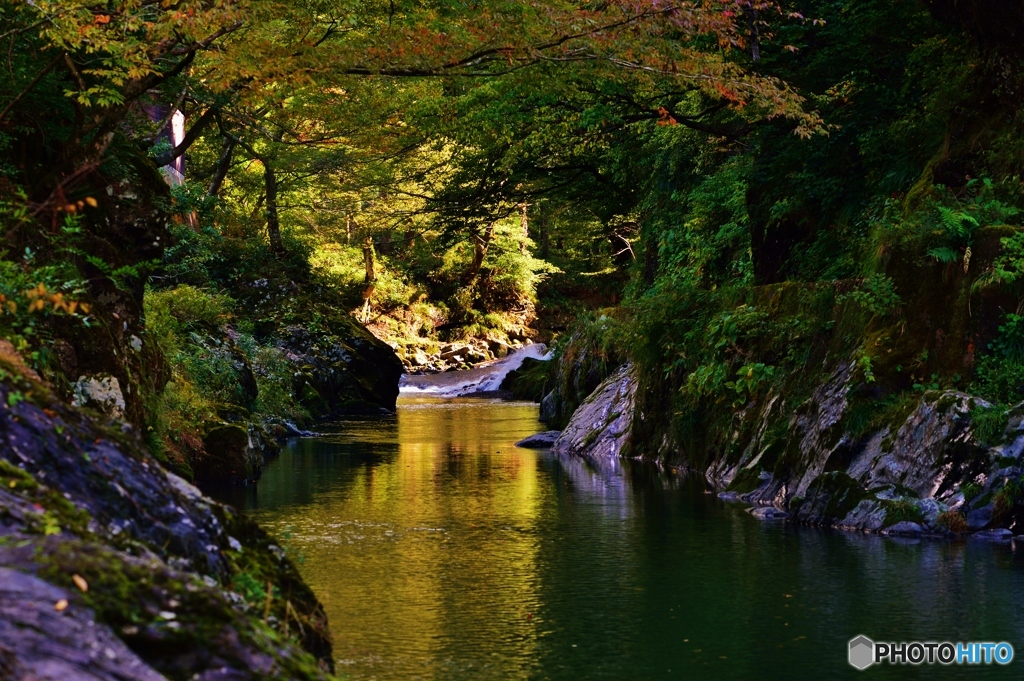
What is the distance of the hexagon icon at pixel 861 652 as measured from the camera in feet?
24.1

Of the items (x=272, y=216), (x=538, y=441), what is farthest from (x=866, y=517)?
(x=272, y=216)

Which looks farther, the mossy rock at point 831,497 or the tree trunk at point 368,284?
the tree trunk at point 368,284

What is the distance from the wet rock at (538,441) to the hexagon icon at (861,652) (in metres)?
13.9

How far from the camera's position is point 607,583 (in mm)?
9797

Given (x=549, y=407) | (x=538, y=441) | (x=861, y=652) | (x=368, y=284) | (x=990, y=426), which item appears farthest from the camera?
(x=368, y=284)

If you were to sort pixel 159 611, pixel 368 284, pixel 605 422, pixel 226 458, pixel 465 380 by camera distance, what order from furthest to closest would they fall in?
pixel 368 284, pixel 465 380, pixel 605 422, pixel 226 458, pixel 159 611

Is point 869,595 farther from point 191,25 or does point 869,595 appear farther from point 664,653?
point 191,25

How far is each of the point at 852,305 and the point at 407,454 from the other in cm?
844

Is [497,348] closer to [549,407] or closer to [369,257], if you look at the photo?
[369,257]

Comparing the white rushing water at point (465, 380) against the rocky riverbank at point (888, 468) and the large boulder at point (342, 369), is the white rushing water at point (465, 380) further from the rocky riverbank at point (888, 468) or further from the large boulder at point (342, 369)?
the rocky riverbank at point (888, 468)

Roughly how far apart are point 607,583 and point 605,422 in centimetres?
1197

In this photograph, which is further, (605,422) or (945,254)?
(605,422)

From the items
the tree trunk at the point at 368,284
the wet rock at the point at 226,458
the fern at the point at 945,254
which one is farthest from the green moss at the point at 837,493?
the tree trunk at the point at 368,284

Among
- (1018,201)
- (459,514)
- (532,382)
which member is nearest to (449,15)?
(459,514)
